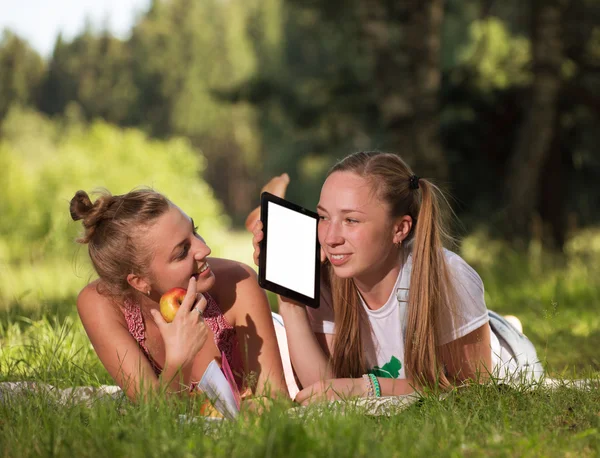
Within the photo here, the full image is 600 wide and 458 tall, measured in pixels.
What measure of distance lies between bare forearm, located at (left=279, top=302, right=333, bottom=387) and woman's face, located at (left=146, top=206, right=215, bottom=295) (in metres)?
0.40

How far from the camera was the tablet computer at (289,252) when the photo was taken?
11.5 ft

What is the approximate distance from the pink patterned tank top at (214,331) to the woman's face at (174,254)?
6.9 inches

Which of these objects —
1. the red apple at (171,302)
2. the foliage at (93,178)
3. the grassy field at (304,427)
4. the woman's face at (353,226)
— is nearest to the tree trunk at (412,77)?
the foliage at (93,178)

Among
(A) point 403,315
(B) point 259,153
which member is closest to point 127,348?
(A) point 403,315

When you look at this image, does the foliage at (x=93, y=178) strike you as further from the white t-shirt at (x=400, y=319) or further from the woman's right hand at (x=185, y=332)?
the woman's right hand at (x=185, y=332)

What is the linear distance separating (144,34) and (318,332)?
201 feet

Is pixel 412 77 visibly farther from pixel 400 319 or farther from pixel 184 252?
pixel 184 252

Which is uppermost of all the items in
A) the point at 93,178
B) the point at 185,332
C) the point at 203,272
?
the point at 93,178

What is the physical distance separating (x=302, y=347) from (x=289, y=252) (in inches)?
17.2

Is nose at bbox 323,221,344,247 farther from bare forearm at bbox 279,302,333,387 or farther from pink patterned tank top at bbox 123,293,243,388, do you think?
pink patterned tank top at bbox 123,293,243,388

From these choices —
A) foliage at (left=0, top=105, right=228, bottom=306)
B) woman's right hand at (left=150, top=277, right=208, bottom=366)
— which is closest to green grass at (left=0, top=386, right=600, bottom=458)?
woman's right hand at (left=150, top=277, right=208, bottom=366)

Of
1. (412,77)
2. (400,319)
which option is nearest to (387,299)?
(400,319)

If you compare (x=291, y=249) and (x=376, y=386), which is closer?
(x=376, y=386)

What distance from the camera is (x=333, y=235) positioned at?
3543mm
